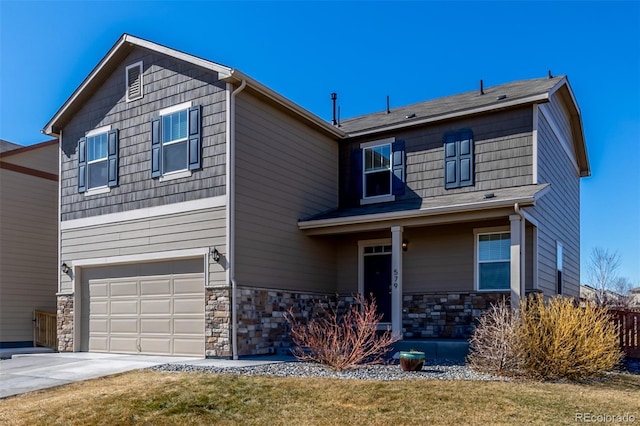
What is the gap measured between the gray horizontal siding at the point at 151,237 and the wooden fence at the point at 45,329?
2733mm

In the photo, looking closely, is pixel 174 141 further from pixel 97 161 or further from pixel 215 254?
pixel 215 254

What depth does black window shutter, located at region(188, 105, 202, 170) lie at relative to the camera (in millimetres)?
12141

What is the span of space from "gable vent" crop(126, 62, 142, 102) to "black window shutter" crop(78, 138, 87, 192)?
1.93 m

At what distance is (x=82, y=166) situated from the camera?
14422 millimetres

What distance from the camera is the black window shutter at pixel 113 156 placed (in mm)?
13635

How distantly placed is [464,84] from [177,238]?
1019cm

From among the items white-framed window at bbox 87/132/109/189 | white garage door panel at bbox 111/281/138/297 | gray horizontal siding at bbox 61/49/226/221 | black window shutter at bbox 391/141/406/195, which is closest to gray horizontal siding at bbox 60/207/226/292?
gray horizontal siding at bbox 61/49/226/221

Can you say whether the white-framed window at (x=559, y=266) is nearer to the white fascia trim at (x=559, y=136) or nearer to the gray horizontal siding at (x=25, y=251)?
the white fascia trim at (x=559, y=136)

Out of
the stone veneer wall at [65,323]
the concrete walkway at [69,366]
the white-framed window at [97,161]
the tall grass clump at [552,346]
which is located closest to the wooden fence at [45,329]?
the stone veneer wall at [65,323]

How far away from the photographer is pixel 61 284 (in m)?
14.5

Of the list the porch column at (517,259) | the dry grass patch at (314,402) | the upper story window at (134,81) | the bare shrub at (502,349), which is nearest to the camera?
the dry grass patch at (314,402)

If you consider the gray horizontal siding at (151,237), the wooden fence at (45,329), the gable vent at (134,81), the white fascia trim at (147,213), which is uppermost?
the gable vent at (134,81)

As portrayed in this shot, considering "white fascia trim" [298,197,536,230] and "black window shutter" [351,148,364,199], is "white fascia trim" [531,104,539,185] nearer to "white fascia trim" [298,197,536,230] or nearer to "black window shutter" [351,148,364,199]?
"white fascia trim" [298,197,536,230]

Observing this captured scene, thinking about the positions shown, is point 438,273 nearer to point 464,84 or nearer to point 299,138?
point 299,138
